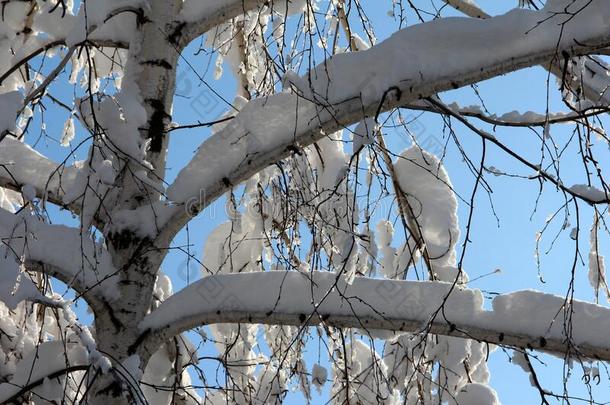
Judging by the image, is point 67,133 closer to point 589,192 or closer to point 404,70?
point 404,70

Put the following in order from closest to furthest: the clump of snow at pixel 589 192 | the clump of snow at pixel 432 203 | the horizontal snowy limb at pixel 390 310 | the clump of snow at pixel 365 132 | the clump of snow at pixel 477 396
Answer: the clump of snow at pixel 365 132, the horizontal snowy limb at pixel 390 310, the clump of snow at pixel 589 192, the clump of snow at pixel 477 396, the clump of snow at pixel 432 203

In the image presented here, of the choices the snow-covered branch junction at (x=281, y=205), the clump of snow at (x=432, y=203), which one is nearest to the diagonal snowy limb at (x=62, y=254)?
the snow-covered branch junction at (x=281, y=205)

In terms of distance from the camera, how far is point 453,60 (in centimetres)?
221

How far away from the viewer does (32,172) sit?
2.97 m

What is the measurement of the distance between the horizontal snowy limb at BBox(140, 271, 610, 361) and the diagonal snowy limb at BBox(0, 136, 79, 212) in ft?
2.35

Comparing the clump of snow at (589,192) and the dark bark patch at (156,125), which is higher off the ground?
the dark bark patch at (156,125)

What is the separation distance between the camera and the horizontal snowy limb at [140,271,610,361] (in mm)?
2371

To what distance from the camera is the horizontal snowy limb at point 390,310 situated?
7.78 ft

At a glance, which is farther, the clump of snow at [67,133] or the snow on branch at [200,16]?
the clump of snow at [67,133]

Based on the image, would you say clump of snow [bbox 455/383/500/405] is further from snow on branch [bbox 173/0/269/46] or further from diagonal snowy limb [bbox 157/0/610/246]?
snow on branch [bbox 173/0/269/46]

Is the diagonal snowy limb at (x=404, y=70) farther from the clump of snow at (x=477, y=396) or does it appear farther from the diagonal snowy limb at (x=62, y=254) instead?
the clump of snow at (x=477, y=396)

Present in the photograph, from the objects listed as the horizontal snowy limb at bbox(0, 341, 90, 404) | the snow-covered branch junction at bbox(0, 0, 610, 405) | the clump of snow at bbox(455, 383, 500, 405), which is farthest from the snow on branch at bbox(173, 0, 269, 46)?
the clump of snow at bbox(455, 383, 500, 405)

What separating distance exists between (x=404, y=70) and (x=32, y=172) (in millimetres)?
1659

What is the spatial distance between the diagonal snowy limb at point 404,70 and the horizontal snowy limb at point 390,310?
441 mm
